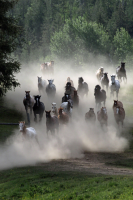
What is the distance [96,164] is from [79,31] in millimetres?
63584

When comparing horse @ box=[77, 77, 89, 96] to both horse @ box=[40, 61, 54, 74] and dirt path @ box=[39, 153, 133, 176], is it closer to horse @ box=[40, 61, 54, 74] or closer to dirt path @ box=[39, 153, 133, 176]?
dirt path @ box=[39, 153, 133, 176]

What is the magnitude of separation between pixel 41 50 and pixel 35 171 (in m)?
89.8

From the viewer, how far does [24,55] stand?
102 metres

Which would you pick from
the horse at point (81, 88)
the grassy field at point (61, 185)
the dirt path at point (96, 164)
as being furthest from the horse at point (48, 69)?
the grassy field at point (61, 185)

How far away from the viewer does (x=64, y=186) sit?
45.9 feet

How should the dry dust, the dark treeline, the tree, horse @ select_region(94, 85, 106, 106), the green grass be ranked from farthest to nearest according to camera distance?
the dark treeline < horse @ select_region(94, 85, 106, 106) < the tree < the dry dust < the green grass

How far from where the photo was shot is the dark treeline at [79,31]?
79.2 metres

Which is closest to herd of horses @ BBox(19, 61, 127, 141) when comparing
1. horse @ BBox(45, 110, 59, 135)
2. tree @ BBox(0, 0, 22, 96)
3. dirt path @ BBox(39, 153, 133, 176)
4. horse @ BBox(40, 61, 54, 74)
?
horse @ BBox(45, 110, 59, 135)

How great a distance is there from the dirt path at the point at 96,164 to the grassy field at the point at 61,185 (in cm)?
116

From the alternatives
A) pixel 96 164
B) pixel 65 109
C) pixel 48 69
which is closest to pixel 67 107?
pixel 65 109

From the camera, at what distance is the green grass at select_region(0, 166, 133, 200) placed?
12.5m

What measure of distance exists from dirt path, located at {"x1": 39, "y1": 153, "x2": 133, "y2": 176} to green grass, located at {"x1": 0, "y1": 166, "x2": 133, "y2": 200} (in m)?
1.43

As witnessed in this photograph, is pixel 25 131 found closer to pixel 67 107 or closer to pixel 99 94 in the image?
pixel 67 107

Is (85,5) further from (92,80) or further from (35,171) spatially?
(35,171)
